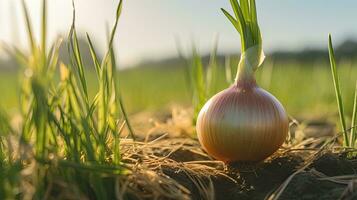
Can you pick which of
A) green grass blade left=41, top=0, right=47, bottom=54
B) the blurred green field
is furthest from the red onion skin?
the blurred green field

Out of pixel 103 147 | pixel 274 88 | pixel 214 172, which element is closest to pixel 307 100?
pixel 274 88

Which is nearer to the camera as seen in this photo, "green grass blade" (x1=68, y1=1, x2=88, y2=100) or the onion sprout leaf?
"green grass blade" (x1=68, y1=1, x2=88, y2=100)

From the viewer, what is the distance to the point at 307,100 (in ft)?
14.2

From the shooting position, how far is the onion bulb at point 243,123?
4.10ft

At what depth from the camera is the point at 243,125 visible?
1.25 m

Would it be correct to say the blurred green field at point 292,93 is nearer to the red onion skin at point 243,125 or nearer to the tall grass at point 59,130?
the red onion skin at point 243,125

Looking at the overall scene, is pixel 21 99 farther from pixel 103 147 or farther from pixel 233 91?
pixel 233 91

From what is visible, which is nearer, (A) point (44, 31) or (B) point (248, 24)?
(A) point (44, 31)

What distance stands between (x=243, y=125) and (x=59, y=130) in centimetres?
42

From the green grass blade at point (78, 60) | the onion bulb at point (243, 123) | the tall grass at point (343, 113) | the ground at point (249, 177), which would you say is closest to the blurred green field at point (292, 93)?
the tall grass at point (343, 113)

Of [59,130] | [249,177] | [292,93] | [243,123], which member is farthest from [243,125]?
[292,93]

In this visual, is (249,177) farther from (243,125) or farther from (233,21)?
(233,21)

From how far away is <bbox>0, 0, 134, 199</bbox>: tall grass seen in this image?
988 millimetres

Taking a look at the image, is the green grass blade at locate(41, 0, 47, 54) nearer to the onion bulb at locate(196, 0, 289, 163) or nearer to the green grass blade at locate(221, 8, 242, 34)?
the onion bulb at locate(196, 0, 289, 163)
